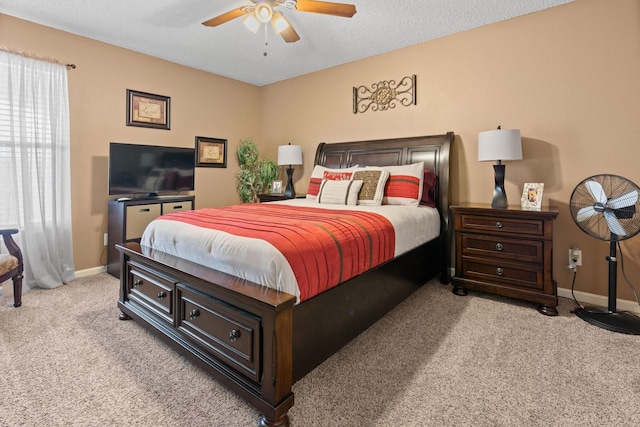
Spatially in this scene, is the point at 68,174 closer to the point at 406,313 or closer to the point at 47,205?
the point at 47,205

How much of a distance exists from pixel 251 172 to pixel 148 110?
1698 millimetres

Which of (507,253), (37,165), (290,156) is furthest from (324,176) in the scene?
(37,165)

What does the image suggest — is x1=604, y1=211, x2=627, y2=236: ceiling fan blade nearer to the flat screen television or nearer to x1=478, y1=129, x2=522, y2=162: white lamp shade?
x1=478, y1=129, x2=522, y2=162: white lamp shade

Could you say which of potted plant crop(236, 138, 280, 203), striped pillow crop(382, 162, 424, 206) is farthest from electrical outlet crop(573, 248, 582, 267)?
potted plant crop(236, 138, 280, 203)

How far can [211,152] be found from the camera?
4.80 m

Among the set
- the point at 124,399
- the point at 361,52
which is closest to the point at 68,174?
the point at 124,399

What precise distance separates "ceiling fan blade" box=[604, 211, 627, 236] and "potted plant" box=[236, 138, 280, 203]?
13.4ft

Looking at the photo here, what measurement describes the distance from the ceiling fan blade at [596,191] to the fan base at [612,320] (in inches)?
34.0

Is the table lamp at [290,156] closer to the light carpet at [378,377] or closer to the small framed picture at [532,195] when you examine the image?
the light carpet at [378,377]

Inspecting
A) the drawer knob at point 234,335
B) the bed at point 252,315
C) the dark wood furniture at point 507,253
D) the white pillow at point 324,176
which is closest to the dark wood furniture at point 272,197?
the white pillow at point 324,176

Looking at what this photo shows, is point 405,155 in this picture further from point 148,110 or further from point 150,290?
point 148,110

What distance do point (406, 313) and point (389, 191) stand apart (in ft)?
4.13

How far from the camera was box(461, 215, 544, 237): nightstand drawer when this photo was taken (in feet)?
8.51

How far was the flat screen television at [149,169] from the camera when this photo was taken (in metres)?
3.53
